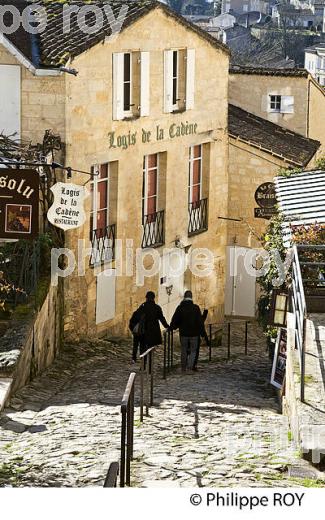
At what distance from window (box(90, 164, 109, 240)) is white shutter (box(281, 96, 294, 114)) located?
31.6 feet

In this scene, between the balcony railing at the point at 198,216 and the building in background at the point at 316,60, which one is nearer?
the balcony railing at the point at 198,216

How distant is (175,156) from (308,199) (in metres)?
7.01

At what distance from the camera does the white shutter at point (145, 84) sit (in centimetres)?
2397

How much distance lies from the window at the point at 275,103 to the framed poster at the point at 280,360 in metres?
15.5

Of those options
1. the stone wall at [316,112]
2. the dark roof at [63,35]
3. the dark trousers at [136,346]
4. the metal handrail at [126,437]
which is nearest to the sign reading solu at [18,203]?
the dark trousers at [136,346]

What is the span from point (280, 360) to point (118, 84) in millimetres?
7440

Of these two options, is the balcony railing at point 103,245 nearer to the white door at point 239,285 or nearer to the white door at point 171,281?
the white door at point 171,281

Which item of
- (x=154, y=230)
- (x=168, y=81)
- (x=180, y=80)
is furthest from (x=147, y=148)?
(x=180, y=80)

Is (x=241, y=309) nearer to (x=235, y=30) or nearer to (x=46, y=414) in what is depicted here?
(x=46, y=414)

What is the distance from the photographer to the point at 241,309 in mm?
29438

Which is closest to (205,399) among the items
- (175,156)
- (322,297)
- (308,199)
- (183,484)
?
(322,297)

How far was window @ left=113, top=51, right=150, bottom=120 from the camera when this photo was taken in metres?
23.1

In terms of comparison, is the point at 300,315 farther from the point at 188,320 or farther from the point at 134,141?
the point at 134,141

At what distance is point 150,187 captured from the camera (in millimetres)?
25031
